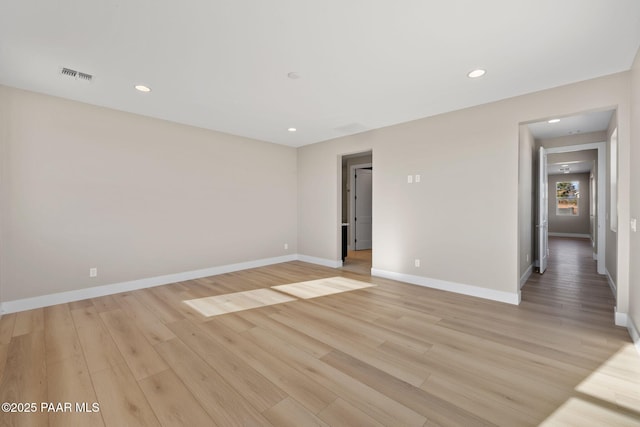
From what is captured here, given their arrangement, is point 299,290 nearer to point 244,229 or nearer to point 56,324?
point 244,229

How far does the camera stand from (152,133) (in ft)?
13.3

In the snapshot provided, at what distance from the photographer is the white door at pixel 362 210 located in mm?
7684

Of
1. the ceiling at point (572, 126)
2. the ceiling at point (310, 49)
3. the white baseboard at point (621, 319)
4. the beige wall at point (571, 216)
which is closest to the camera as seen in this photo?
the ceiling at point (310, 49)

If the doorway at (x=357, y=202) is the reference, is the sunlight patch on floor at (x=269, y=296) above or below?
below

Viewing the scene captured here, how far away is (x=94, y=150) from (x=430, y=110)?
4.71 meters

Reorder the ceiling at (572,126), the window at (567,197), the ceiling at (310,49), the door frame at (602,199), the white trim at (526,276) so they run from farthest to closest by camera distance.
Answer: the window at (567,197), the door frame at (602,199), the white trim at (526,276), the ceiling at (572,126), the ceiling at (310,49)

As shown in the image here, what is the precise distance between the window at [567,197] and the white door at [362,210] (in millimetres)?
9522

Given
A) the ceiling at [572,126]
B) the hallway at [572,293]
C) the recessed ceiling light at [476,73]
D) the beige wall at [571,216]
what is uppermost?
the recessed ceiling light at [476,73]

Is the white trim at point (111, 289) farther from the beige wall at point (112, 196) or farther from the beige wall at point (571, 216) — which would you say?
the beige wall at point (571, 216)

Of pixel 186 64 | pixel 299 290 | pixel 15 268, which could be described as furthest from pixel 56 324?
pixel 186 64

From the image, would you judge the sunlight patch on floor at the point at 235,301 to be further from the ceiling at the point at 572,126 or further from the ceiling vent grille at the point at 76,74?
the ceiling at the point at 572,126

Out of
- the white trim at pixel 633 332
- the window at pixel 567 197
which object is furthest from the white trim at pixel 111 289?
the window at pixel 567 197

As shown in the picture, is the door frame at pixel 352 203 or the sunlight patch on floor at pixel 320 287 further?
the door frame at pixel 352 203

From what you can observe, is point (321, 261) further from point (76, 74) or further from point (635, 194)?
point (76, 74)
